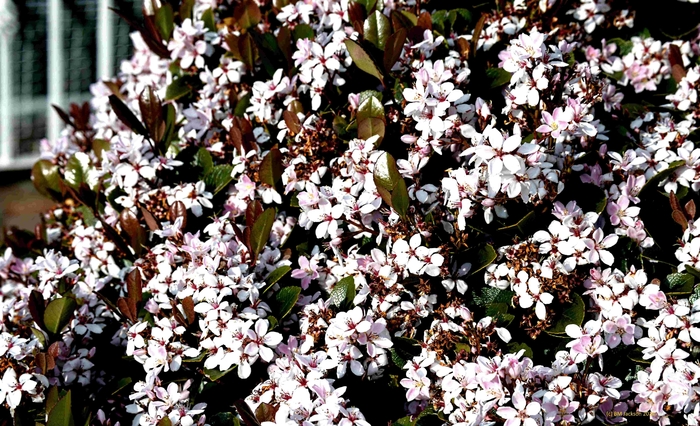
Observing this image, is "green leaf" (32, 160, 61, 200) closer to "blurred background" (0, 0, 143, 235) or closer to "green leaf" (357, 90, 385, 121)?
"green leaf" (357, 90, 385, 121)

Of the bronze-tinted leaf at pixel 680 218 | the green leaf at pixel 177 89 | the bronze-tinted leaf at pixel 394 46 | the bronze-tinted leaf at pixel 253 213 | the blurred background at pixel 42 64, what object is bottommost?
the blurred background at pixel 42 64

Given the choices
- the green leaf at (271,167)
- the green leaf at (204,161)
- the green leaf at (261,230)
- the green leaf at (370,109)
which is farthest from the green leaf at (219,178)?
the green leaf at (370,109)

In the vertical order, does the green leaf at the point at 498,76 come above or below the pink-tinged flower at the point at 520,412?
above

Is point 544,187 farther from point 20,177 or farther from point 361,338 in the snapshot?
point 20,177

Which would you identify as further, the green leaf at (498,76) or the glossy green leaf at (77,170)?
the glossy green leaf at (77,170)

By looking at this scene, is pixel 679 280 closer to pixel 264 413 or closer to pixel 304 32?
pixel 264 413

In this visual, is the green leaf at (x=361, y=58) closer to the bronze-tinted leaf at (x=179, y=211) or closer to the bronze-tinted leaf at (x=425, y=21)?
the bronze-tinted leaf at (x=425, y=21)

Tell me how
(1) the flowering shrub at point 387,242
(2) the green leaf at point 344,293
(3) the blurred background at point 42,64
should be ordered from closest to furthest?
(1) the flowering shrub at point 387,242 < (2) the green leaf at point 344,293 < (3) the blurred background at point 42,64
